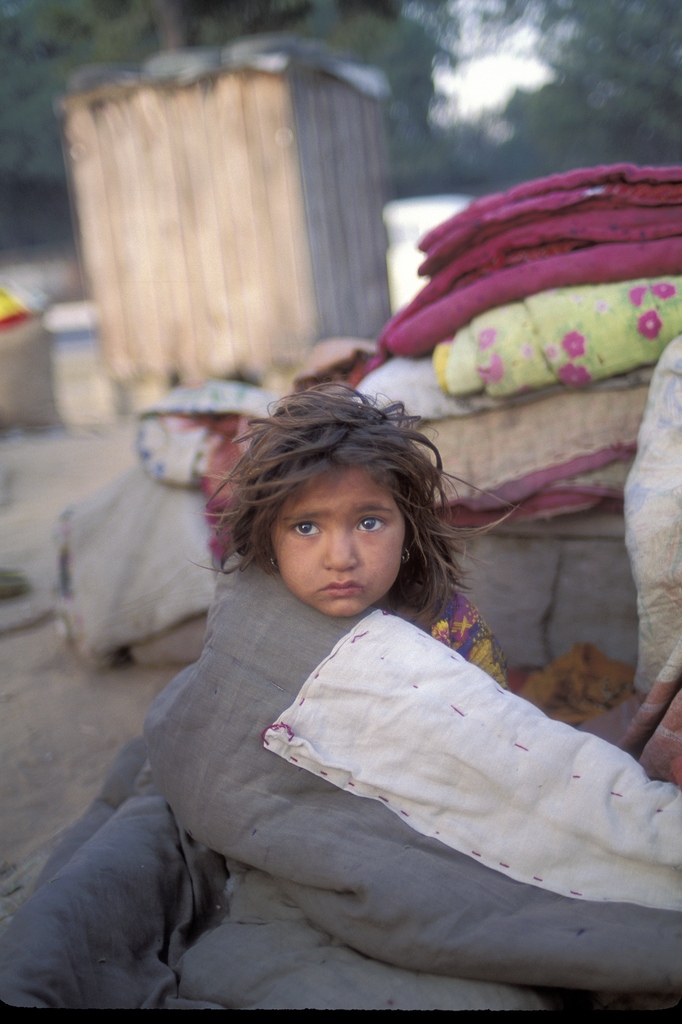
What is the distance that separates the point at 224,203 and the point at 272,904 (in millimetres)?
5672

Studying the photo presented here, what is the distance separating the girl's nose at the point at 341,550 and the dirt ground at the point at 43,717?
3.35 ft

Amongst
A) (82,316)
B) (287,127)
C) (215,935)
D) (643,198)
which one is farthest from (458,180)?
(215,935)

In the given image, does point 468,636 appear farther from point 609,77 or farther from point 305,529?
point 609,77

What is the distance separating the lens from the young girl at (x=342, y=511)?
52.1 inches

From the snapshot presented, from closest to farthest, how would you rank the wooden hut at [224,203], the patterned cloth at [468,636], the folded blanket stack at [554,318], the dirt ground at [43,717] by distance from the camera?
the patterned cloth at [468,636]
the dirt ground at [43,717]
the folded blanket stack at [554,318]
the wooden hut at [224,203]

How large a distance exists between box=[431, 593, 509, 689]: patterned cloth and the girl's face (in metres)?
0.23

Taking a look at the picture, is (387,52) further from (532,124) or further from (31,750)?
(31,750)

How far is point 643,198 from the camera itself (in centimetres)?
203

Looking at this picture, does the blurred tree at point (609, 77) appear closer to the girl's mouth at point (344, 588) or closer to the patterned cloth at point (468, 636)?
the patterned cloth at point (468, 636)

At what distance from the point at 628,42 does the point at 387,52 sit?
727 cm

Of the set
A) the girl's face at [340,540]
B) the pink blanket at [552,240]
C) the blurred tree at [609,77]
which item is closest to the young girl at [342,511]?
the girl's face at [340,540]

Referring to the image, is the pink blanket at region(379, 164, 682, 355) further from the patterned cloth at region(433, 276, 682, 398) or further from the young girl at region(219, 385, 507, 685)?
the young girl at region(219, 385, 507, 685)

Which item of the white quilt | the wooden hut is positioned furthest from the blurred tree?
the white quilt

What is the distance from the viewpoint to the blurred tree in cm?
1416
